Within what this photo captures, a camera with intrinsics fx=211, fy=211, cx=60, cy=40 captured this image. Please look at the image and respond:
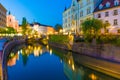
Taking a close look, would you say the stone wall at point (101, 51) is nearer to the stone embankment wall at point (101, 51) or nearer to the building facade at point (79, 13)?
the stone embankment wall at point (101, 51)

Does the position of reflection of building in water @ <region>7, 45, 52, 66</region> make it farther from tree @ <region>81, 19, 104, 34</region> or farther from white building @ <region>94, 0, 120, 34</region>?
white building @ <region>94, 0, 120, 34</region>

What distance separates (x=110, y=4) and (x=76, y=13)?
78.3ft

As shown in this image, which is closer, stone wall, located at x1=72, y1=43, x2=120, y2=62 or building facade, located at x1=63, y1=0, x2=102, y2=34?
stone wall, located at x1=72, y1=43, x2=120, y2=62

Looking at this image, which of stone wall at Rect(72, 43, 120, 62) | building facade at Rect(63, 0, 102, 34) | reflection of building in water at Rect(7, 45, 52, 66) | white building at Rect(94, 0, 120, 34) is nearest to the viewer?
stone wall at Rect(72, 43, 120, 62)

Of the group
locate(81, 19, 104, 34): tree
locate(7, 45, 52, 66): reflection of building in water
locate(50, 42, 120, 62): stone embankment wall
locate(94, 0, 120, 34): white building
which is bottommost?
locate(7, 45, 52, 66): reflection of building in water

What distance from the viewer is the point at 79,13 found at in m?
76.3

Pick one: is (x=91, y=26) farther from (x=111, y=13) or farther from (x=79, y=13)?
(x=79, y=13)

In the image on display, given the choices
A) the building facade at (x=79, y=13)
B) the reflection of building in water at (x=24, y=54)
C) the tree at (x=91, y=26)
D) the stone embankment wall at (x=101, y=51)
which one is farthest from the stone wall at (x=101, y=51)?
the building facade at (x=79, y=13)

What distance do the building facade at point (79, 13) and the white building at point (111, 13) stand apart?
188 inches

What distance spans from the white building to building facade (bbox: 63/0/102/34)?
15.7ft

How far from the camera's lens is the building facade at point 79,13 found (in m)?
65.5

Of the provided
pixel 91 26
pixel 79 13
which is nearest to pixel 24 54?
pixel 91 26

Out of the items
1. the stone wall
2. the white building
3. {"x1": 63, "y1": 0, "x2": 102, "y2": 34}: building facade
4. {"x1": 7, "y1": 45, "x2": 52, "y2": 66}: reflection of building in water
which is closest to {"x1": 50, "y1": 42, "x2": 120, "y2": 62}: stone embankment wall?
the stone wall

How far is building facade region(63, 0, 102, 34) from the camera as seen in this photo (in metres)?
65.5
